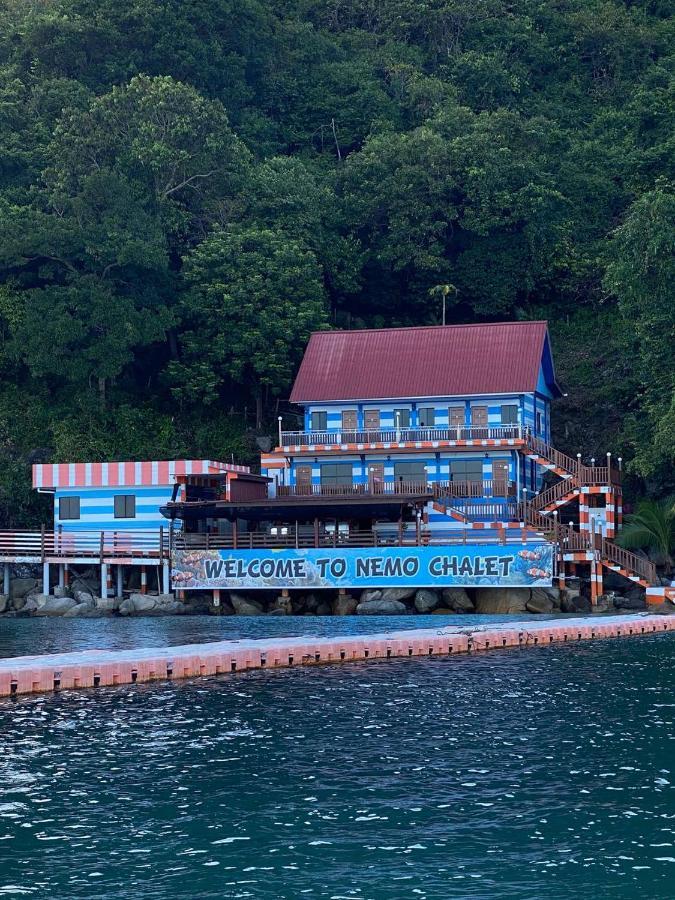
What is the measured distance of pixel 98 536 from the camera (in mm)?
57719

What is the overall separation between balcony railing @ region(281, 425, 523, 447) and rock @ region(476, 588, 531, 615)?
9.16m

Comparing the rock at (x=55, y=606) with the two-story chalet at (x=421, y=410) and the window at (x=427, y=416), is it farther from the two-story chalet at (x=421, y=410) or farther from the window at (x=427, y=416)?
the window at (x=427, y=416)

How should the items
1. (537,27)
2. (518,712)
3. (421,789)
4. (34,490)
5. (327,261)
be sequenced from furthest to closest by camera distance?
(537,27) < (327,261) < (34,490) < (518,712) < (421,789)

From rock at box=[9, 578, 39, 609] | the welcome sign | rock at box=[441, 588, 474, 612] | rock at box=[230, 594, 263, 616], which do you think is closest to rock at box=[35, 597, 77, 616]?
rock at box=[9, 578, 39, 609]

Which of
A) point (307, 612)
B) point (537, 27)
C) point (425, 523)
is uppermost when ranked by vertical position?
point (537, 27)

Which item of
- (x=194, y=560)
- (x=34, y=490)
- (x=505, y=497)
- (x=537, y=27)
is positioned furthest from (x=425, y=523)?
(x=537, y=27)

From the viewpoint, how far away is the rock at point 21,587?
57500mm

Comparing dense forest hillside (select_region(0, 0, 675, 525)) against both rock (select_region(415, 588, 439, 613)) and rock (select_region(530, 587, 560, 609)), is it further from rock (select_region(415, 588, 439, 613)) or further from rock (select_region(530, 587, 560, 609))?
rock (select_region(415, 588, 439, 613))

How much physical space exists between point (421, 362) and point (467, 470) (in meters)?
6.64

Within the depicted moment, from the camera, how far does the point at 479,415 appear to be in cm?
6028

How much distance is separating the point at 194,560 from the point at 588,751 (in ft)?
112

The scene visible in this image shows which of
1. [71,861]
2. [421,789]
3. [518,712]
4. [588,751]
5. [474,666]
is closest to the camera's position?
[71,861]

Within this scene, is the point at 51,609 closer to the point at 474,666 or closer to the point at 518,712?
the point at 474,666

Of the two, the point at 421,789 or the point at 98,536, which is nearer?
the point at 421,789
